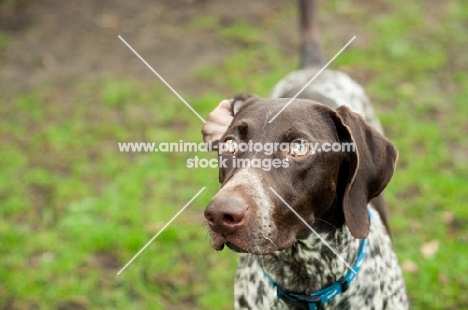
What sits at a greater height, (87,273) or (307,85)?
(307,85)

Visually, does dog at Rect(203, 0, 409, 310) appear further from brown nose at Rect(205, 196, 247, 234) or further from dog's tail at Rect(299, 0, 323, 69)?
dog's tail at Rect(299, 0, 323, 69)

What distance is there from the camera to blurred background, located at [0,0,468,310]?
4.86 meters

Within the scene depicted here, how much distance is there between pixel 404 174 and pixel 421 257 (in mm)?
1110

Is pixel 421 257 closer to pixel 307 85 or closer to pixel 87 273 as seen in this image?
pixel 307 85

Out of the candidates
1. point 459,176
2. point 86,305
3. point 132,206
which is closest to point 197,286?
point 86,305

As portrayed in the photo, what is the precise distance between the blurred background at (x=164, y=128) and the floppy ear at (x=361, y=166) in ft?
5.73

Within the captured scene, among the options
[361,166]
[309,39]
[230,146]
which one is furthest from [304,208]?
[309,39]

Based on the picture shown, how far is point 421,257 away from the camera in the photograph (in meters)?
4.81

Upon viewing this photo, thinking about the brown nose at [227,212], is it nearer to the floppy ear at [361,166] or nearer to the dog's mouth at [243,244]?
the dog's mouth at [243,244]

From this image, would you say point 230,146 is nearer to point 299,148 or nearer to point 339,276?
point 299,148

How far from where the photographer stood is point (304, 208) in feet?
9.46

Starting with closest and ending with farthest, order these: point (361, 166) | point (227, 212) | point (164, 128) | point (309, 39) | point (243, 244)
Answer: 1. point (227, 212)
2. point (243, 244)
3. point (361, 166)
4. point (309, 39)
5. point (164, 128)

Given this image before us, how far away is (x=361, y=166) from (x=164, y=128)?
4181mm

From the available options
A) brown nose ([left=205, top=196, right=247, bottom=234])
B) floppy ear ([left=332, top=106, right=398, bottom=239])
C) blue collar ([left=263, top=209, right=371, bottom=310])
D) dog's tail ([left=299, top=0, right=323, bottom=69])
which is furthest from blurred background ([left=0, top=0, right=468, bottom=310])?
brown nose ([left=205, top=196, right=247, bottom=234])
